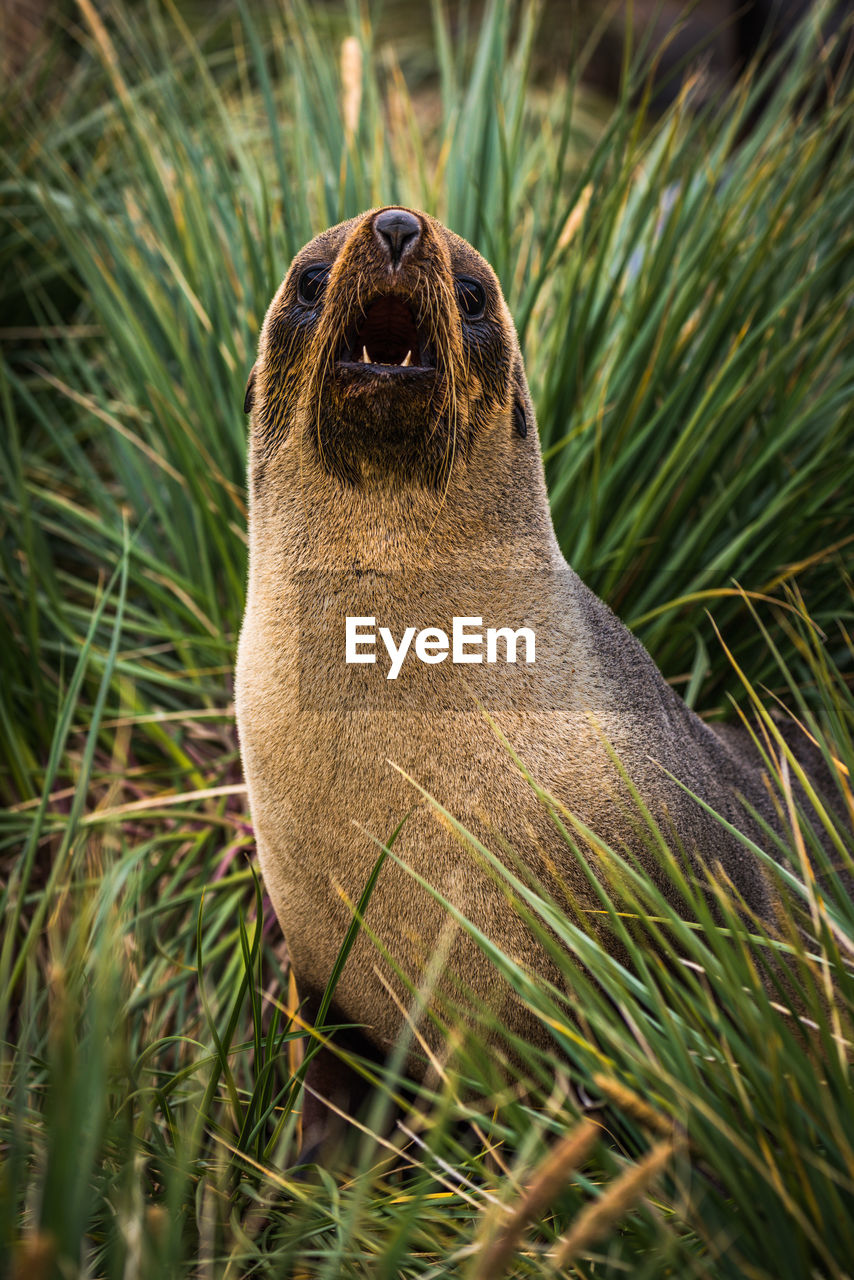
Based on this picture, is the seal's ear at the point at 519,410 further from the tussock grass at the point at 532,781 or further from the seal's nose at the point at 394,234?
the tussock grass at the point at 532,781

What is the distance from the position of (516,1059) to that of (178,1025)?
34.5 inches

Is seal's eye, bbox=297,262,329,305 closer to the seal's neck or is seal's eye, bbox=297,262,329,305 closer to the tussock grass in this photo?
the seal's neck

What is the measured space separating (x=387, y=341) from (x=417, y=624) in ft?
1.77

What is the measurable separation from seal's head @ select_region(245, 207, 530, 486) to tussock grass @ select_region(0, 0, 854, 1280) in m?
0.62

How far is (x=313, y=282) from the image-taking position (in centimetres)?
194

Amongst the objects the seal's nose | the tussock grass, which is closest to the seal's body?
the seal's nose

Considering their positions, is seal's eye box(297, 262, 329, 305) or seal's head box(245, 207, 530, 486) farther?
seal's eye box(297, 262, 329, 305)

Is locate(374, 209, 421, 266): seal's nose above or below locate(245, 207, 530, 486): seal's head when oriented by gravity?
above

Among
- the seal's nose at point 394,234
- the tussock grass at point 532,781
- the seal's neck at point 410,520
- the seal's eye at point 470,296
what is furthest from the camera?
the seal's eye at point 470,296

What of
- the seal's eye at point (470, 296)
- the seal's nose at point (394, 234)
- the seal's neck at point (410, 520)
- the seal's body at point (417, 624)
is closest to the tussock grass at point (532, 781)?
the seal's body at point (417, 624)

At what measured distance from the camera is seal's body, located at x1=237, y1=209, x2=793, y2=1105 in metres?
1.79

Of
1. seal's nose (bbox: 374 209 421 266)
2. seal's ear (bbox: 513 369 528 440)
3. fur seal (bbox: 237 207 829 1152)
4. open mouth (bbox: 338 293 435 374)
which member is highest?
seal's nose (bbox: 374 209 421 266)

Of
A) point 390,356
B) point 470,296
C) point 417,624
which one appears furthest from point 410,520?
point 470,296

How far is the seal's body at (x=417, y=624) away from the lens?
179 centimetres
